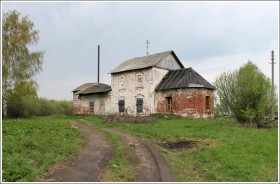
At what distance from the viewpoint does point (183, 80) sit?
91.7ft

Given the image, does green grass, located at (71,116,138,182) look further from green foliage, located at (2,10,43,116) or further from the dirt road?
green foliage, located at (2,10,43,116)

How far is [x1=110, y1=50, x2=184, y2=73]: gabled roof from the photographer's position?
30438mm

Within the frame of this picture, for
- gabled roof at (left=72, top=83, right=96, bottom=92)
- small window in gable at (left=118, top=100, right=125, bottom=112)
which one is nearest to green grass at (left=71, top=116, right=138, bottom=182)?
small window in gable at (left=118, top=100, right=125, bottom=112)

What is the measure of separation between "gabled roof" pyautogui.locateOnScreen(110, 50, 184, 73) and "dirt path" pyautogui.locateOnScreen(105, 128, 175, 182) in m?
18.4

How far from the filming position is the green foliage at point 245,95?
20859mm

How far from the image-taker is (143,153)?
1092cm

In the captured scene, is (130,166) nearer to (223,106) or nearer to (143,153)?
(143,153)

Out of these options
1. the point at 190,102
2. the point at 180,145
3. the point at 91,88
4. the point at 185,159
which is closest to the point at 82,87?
the point at 91,88

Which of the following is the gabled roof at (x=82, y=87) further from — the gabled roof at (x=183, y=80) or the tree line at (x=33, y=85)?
the gabled roof at (x=183, y=80)

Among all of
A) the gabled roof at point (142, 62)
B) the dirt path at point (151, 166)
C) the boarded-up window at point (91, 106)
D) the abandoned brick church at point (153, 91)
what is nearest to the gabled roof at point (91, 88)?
the abandoned brick church at point (153, 91)

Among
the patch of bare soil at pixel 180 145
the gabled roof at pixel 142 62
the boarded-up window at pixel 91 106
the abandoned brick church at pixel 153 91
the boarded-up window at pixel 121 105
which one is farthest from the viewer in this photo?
the boarded-up window at pixel 91 106

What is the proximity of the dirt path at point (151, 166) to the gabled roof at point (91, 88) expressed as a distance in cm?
2236

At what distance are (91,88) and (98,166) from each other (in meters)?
28.5

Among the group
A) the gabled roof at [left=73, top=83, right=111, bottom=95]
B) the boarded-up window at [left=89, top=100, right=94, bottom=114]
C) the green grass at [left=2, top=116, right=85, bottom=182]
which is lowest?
the green grass at [left=2, top=116, right=85, bottom=182]
